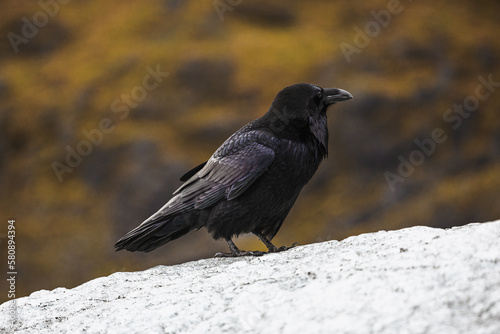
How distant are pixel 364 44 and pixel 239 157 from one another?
6.88 metres

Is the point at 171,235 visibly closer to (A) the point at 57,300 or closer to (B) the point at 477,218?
(A) the point at 57,300

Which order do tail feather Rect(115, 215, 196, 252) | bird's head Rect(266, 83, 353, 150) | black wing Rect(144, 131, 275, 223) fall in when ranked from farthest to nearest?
tail feather Rect(115, 215, 196, 252), bird's head Rect(266, 83, 353, 150), black wing Rect(144, 131, 275, 223)

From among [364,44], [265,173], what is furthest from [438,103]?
[265,173]

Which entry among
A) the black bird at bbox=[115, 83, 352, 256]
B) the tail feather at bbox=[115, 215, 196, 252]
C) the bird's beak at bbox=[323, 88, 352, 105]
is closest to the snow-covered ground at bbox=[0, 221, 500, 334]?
the black bird at bbox=[115, 83, 352, 256]

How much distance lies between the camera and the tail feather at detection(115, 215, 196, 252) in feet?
16.0

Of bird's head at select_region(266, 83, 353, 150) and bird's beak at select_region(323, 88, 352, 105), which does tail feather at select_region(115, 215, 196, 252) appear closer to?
bird's head at select_region(266, 83, 353, 150)

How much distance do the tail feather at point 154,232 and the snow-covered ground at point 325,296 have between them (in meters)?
0.89

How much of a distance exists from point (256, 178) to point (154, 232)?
0.97m

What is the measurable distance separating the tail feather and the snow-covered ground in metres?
0.89

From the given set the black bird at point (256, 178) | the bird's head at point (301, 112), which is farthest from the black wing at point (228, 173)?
the bird's head at point (301, 112)

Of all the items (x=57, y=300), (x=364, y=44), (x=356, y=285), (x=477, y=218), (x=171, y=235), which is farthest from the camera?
(x=364, y=44)

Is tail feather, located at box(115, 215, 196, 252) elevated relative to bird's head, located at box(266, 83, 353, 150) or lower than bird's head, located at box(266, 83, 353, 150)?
lower

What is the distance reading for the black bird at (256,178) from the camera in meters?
4.62

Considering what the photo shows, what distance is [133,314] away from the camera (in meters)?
3.12
